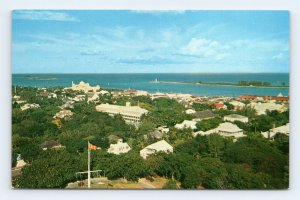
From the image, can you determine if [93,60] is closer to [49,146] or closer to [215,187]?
[49,146]

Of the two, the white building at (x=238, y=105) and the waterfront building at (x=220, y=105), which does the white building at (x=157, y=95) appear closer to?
the waterfront building at (x=220, y=105)

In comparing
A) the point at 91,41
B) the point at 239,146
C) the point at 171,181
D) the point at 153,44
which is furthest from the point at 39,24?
the point at 239,146

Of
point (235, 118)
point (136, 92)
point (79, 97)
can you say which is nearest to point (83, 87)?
point (79, 97)

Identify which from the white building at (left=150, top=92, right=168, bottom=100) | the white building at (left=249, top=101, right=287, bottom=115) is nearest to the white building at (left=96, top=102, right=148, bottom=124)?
the white building at (left=150, top=92, right=168, bottom=100)

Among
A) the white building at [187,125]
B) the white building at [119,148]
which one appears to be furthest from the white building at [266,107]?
the white building at [119,148]

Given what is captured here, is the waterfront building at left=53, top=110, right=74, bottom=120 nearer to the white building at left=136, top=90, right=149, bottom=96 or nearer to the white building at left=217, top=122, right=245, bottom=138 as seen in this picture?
the white building at left=136, top=90, right=149, bottom=96

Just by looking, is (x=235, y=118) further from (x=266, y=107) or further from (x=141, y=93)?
(x=141, y=93)

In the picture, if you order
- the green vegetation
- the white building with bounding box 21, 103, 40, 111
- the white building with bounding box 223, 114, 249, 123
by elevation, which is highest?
the white building with bounding box 21, 103, 40, 111
